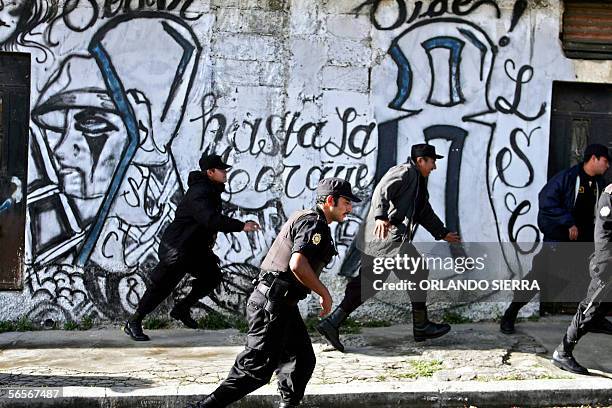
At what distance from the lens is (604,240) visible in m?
6.30

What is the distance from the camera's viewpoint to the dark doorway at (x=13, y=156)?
7.92 meters

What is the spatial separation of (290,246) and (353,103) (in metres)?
3.30

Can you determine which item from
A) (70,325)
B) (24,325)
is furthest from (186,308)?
(24,325)

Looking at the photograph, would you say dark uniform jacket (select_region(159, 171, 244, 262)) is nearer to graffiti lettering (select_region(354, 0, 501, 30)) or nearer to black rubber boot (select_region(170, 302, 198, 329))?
black rubber boot (select_region(170, 302, 198, 329))

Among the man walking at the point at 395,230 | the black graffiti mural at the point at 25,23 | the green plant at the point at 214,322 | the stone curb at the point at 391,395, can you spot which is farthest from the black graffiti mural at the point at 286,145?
the stone curb at the point at 391,395

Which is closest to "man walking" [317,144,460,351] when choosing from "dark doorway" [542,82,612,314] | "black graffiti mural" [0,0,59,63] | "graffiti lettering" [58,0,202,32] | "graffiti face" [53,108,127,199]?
"dark doorway" [542,82,612,314]

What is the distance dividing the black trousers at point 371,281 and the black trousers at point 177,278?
126 cm

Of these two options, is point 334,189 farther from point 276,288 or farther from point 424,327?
point 424,327

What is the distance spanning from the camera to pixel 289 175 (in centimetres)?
812

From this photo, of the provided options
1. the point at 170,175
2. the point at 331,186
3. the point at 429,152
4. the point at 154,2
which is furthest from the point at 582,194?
the point at 154,2

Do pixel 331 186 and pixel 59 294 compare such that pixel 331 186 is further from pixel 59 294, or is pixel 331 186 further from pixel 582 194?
pixel 59 294

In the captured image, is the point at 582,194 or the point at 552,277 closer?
the point at 582,194

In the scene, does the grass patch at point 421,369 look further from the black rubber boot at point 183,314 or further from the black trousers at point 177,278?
the black rubber boot at point 183,314

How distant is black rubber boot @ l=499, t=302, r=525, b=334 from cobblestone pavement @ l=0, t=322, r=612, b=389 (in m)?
0.08
